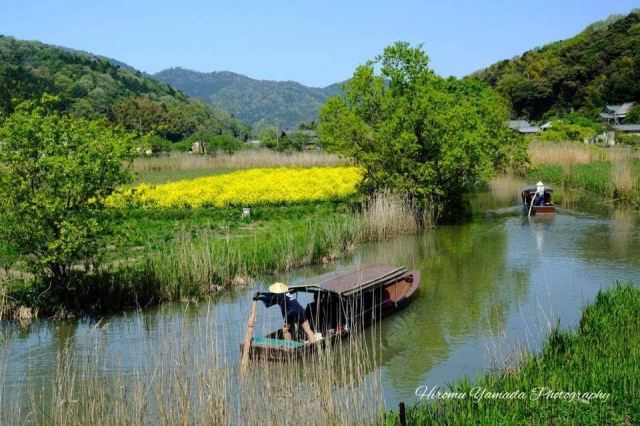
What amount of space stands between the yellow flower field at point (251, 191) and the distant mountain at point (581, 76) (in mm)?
54451

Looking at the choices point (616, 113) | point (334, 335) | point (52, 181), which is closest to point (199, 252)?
point (52, 181)

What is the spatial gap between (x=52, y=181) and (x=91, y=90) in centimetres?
8532

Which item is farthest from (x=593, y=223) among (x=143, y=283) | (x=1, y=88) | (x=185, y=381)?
(x=1, y=88)

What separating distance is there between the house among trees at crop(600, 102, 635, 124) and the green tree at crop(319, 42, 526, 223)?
173ft

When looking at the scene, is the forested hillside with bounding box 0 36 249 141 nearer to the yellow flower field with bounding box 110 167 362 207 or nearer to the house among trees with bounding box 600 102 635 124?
the yellow flower field with bounding box 110 167 362 207

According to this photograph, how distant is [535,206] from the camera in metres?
26.0

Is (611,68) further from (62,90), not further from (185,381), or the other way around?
(185,381)

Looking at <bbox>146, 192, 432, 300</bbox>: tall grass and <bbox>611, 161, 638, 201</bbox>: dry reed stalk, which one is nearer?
<bbox>146, 192, 432, 300</bbox>: tall grass

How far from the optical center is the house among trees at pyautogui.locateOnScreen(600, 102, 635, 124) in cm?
7275

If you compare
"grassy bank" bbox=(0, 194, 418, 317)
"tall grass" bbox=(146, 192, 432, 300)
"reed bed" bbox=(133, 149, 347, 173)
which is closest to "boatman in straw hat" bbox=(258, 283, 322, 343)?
"grassy bank" bbox=(0, 194, 418, 317)

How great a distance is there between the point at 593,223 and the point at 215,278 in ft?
49.0

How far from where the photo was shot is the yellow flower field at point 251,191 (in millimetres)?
25484

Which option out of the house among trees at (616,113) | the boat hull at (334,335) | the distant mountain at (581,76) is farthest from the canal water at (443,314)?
the distant mountain at (581,76)

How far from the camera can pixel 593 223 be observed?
23.7 m
